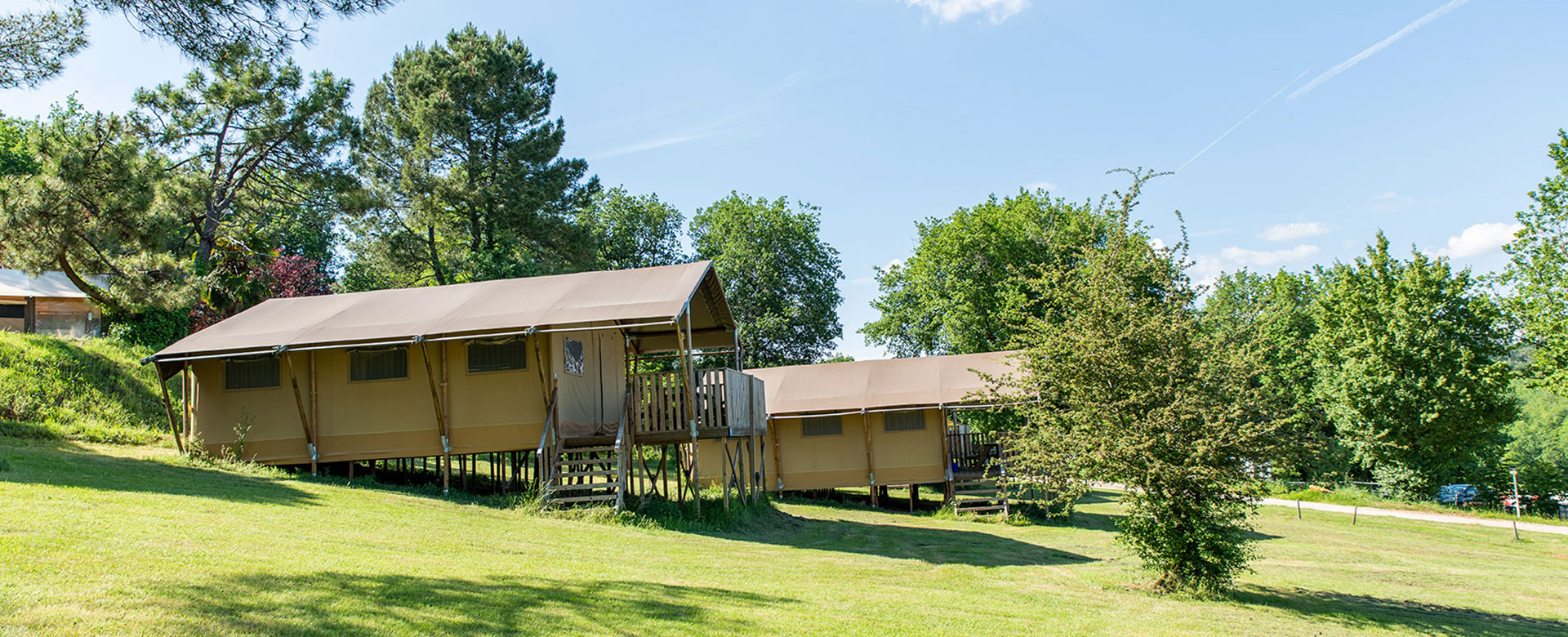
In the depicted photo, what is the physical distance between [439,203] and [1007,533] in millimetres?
23555

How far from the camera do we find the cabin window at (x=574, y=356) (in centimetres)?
1586

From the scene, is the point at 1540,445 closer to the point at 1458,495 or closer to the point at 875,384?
the point at 1458,495

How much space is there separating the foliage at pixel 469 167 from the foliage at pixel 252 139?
2.38 metres

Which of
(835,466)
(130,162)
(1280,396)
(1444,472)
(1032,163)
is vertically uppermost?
(1032,163)

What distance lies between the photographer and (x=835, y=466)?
24.5m

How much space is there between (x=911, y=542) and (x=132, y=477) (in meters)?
12.0

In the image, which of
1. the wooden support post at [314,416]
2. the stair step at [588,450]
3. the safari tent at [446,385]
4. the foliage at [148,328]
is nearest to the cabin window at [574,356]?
the safari tent at [446,385]

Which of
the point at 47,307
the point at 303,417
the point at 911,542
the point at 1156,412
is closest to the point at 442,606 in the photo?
the point at 1156,412

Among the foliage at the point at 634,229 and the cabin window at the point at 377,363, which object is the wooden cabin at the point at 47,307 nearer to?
the cabin window at the point at 377,363

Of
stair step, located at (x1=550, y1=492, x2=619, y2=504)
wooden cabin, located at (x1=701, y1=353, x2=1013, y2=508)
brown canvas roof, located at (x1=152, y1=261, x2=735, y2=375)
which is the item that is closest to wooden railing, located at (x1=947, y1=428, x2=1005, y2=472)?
wooden cabin, located at (x1=701, y1=353, x2=1013, y2=508)

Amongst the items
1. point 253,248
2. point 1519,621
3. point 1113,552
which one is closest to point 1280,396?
point 1519,621

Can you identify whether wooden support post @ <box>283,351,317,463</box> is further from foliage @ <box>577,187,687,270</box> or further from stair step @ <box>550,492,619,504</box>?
foliage @ <box>577,187,687,270</box>

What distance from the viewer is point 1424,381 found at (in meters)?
32.5

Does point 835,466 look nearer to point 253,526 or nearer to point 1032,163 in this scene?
point 1032,163
